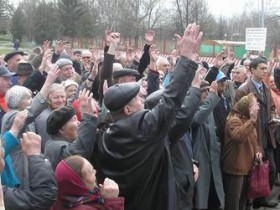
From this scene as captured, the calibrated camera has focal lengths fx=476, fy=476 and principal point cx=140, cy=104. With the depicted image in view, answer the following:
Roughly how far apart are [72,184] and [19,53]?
495 cm

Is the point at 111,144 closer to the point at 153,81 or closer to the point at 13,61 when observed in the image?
the point at 153,81

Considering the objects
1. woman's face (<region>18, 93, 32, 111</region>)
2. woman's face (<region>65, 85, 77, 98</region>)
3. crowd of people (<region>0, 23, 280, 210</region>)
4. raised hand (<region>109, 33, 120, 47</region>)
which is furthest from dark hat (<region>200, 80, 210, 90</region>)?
woman's face (<region>18, 93, 32, 111</region>)

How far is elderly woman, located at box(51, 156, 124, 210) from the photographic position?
2980 mm

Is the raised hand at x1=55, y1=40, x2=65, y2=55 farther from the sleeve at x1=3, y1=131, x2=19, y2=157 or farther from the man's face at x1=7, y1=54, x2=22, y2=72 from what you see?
the sleeve at x1=3, y1=131, x2=19, y2=157

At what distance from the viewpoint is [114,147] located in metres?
3.31

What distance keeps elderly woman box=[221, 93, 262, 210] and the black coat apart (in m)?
2.45

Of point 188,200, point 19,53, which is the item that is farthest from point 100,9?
point 188,200

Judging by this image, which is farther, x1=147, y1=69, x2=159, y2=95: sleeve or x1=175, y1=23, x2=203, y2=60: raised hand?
x1=147, y1=69, x2=159, y2=95: sleeve

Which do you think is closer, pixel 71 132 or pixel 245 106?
pixel 71 132

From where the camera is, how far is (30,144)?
3.06 meters

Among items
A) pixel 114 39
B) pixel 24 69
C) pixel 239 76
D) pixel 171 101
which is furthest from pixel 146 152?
pixel 239 76

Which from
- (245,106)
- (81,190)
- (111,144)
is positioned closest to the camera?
(81,190)

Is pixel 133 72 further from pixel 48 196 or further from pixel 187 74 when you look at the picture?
pixel 48 196

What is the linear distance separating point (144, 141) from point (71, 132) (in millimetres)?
809
